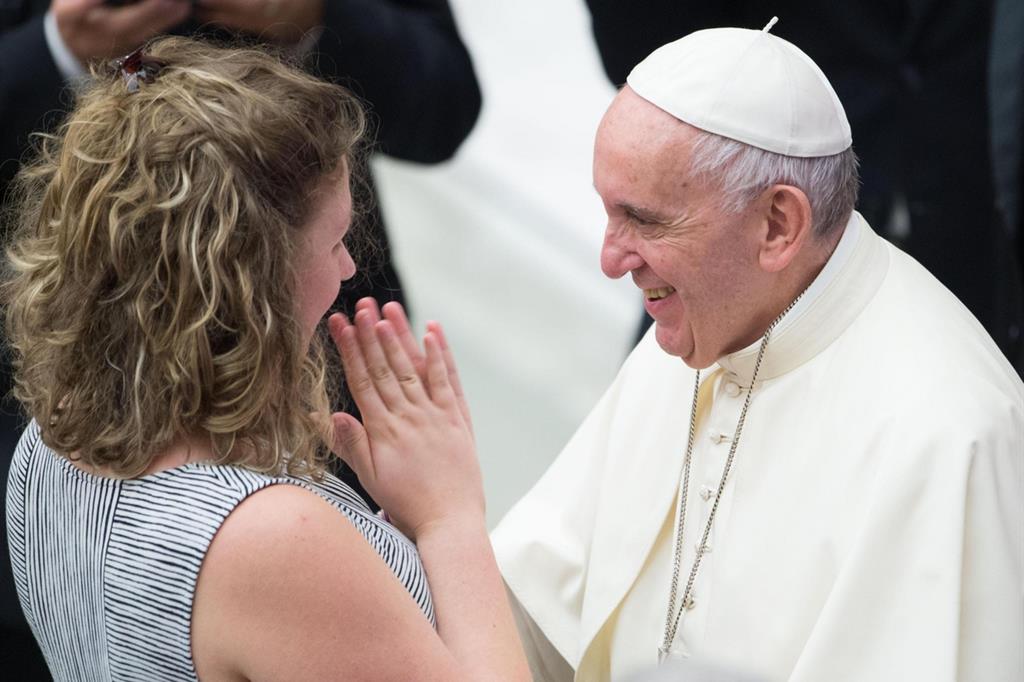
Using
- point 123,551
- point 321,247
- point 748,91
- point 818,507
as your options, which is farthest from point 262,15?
point 818,507

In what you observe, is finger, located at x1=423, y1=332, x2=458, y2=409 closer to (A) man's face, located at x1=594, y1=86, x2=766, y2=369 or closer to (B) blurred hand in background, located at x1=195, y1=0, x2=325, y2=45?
(A) man's face, located at x1=594, y1=86, x2=766, y2=369

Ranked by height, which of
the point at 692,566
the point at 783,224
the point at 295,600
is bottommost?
the point at 692,566

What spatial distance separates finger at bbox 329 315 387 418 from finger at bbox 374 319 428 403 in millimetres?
40

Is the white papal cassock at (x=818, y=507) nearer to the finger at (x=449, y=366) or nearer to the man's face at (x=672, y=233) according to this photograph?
the man's face at (x=672, y=233)

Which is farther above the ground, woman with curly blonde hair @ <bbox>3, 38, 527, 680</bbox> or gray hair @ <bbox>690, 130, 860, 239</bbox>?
gray hair @ <bbox>690, 130, 860, 239</bbox>

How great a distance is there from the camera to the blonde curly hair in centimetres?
182

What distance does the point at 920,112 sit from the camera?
373 cm

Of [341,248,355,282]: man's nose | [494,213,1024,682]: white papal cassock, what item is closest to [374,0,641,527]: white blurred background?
[494,213,1024,682]: white papal cassock

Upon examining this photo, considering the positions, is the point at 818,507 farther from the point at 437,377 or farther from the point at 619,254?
the point at 437,377

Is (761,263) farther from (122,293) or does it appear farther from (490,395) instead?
(490,395)

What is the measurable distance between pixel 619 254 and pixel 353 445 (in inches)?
20.3

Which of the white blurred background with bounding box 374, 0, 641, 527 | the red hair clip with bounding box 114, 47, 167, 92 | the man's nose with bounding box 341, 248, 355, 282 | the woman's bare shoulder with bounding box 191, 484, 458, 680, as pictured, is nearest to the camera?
the woman's bare shoulder with bounding box 191, 484, 458, 680

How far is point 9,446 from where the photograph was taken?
2.72 m

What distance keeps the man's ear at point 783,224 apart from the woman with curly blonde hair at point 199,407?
0.65 m
